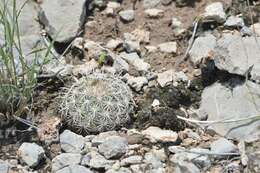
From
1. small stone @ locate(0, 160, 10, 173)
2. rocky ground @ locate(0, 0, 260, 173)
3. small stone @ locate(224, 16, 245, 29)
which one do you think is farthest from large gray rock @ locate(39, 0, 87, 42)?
small stone @ locate(0, 160, 10, 173)

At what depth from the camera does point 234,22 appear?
5016 millimetres

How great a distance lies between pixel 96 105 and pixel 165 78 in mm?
639

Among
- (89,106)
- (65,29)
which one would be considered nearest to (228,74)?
(89,106)

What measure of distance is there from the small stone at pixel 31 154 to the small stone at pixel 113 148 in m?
0.37

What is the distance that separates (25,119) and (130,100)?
71cm

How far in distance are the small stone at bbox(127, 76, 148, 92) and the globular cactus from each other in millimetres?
198

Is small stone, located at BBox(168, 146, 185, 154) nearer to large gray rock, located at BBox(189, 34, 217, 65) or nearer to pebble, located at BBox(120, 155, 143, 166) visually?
pebble, located at BBox(120, 155, 143, 166)

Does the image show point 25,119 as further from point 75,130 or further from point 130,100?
point 130,100

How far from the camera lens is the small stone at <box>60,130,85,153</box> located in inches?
168

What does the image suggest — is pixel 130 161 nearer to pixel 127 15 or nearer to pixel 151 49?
pixel 151 49

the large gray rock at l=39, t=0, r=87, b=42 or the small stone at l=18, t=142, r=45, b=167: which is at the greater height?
the large gray rock at l=39, t=0, r=87, b=42

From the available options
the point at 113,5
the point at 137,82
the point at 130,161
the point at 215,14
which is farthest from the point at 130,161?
the point at 113,5

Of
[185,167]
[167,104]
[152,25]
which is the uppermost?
[152,25]

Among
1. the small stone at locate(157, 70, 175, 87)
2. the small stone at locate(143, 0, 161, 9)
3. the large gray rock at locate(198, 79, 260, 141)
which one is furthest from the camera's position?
the small stone at locate(143, 0, 161, 9)
